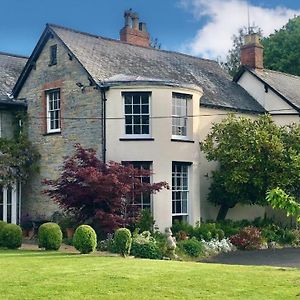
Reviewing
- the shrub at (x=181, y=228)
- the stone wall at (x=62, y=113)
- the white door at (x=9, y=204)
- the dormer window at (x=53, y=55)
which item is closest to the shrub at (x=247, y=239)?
the shrub at (x=181, y=228)

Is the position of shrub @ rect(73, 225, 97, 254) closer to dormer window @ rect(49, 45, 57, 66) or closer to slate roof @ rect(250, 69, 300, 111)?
dormer window @ rect(49, 45, 57, 66)

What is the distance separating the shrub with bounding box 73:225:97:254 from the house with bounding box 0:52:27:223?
9397 millimetres

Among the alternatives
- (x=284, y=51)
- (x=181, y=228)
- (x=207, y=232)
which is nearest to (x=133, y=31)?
(x=181, y=228)

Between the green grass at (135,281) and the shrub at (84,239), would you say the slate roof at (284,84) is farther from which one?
the green grass at (135,281)

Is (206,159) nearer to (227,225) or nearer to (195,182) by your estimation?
(195,182)

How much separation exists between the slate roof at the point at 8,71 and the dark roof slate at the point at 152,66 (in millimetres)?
4371

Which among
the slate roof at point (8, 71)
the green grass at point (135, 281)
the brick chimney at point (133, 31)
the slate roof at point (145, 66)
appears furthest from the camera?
the brick chimney at point (133, 31)

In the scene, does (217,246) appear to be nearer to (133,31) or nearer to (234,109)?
(234,109)

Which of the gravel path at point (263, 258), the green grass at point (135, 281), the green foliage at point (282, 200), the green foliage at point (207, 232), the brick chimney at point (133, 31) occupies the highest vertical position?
the brick chimney at point (133, 31)

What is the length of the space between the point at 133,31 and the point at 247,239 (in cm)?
1619

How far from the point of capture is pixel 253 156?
86.3 feet

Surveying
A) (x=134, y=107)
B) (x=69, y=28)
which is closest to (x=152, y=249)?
(x=134, y=107)

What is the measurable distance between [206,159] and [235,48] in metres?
39.8

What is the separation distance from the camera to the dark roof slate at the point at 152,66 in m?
28.2
